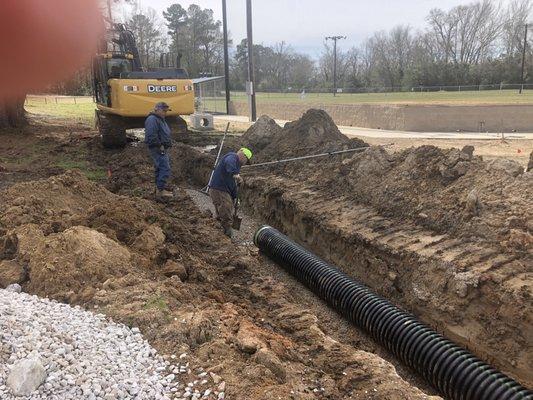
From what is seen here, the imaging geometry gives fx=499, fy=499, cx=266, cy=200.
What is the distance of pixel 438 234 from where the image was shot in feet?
21.6

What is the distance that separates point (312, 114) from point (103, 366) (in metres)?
10.1

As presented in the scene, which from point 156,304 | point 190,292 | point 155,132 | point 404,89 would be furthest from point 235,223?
point 404,89

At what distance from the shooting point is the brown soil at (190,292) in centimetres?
354

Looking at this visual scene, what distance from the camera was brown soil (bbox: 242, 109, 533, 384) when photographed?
5383mm

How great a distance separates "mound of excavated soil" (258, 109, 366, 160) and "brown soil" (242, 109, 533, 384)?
1999 millimetres

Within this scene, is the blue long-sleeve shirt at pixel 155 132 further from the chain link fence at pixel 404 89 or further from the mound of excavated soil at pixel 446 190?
the chain link fence at pixel 404 89

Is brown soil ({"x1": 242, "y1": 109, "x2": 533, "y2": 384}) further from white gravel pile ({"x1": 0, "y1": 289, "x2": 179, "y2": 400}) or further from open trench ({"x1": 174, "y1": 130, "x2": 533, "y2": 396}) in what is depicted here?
white gravel pile ({"x1": 0, "y1": 289, "x2": 179, "y2": 400})

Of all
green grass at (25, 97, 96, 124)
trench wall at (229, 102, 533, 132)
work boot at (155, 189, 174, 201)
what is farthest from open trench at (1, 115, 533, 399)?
green grass at (25, 97, 96, 124)

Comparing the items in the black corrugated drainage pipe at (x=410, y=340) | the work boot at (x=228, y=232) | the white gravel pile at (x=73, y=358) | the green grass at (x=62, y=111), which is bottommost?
the black corrugated drainage pipe at (x=410, y=340)

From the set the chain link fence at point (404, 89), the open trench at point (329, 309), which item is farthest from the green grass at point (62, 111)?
the open trench at point (329, 309)

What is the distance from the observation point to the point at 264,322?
192 inches

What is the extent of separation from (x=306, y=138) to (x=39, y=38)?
8.08 metres

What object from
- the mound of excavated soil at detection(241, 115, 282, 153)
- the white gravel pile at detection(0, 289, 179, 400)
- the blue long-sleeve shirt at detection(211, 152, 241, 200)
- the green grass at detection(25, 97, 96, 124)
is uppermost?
the green grass at detection(25, 97, 96, 124)

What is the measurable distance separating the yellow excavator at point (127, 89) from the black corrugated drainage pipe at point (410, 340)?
291 inches
